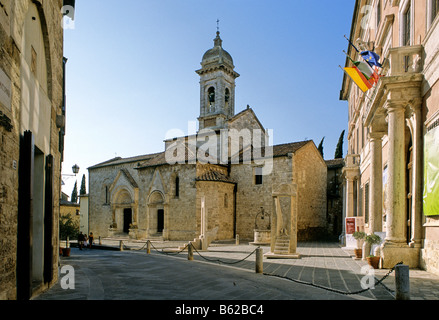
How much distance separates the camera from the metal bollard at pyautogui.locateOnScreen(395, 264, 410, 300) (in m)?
5.27

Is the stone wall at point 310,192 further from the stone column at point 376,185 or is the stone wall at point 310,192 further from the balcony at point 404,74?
the balcony at point 404,74

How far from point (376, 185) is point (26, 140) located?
1095 centimetres

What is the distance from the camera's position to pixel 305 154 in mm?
27453

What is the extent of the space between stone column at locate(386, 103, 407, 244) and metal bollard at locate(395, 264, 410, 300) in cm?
438

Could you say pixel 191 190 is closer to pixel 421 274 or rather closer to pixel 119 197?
pixel 119 197

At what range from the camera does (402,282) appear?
5.32 metres

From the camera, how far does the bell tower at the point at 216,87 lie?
3341cm

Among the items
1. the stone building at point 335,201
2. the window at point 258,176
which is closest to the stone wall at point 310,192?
the stone building at point 335,201

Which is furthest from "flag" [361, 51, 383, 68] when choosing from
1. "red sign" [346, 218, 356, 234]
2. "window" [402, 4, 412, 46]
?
"red sign" [346, 218, 356, 234]

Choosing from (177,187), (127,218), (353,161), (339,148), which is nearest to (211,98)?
(177,187)

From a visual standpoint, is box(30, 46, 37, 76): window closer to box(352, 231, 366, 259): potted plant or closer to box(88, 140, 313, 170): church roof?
box(352, 231, 366, 259): potted plant

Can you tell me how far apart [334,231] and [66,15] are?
2641cm

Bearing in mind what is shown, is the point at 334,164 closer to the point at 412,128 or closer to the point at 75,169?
the point at 75,169
